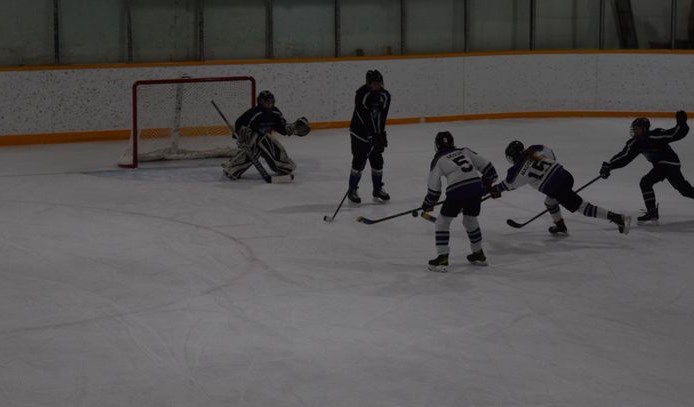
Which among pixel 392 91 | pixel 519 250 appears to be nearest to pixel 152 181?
pixel 519 250

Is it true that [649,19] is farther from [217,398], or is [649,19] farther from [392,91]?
[217,398]

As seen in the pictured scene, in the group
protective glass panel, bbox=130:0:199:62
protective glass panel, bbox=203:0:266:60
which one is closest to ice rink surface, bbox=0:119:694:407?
protective glass panel, bbox=130:0:199:62

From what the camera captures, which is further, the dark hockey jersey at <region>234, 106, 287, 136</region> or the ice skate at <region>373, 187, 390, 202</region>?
the dark hockey jersey at <region>234, 106, 287, 136</region>

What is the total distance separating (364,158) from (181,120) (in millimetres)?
3429

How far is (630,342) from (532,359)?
0.65 meters

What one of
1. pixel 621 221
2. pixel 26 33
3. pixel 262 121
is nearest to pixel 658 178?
pixel 621 221

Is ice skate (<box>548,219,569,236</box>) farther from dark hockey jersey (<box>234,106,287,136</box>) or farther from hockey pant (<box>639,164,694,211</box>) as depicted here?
dark hockey jersey (<box>234,106,287,136</box>)

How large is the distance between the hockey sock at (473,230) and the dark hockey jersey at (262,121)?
12.6 feet

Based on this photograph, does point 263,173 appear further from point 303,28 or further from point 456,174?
point 303,28

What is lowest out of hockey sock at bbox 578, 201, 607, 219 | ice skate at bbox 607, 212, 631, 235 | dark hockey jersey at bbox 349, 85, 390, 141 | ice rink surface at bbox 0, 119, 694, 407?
ice rink surface at bbox 0, 119, 694, 407

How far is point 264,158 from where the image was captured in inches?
451

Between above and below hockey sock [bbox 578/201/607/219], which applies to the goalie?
above

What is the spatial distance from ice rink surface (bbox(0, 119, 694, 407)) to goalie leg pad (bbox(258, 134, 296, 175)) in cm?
22

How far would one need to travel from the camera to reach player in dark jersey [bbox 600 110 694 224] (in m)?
9.34
